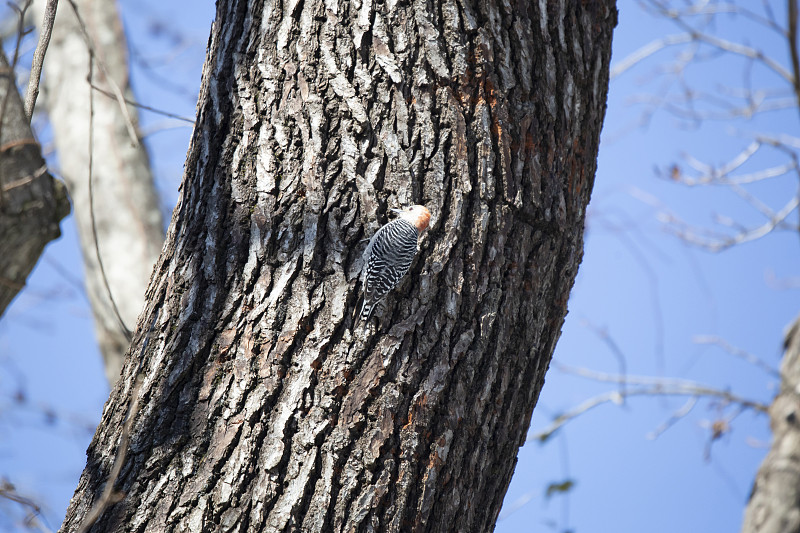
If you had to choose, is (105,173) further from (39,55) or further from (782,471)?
(782,471)

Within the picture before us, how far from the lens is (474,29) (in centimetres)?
207

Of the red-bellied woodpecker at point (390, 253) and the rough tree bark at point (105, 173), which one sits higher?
the rough tree bark at point (105, 173)

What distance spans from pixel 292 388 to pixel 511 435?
76cm

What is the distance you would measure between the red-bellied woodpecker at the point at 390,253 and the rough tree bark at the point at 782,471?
137 inches

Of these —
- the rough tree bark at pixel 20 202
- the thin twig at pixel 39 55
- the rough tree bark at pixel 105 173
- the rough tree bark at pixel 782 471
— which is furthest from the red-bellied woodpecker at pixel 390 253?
the rough tree bark at pixel 782 471

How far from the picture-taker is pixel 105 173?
500cm

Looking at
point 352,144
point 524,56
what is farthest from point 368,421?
point 524,56

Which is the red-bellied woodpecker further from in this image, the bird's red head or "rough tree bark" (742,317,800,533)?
"rough tree bark" (742,317,800,533)

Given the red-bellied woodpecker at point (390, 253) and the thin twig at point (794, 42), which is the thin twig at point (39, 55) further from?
the thin twig at point (794, 42)

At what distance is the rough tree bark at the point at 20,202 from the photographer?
6.67ft

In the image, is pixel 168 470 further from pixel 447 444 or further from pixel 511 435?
pixel 511 435

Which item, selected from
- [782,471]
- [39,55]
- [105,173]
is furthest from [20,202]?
[782,471]

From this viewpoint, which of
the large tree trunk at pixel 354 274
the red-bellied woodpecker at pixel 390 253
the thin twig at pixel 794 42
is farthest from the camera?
the thin twig at pixel 794 42

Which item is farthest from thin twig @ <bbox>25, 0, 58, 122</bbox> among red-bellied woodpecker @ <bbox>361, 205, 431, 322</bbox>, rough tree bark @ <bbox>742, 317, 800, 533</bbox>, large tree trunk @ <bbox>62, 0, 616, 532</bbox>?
rough tree bark @ <bbox>742, 317, 800, 533</bbox>
